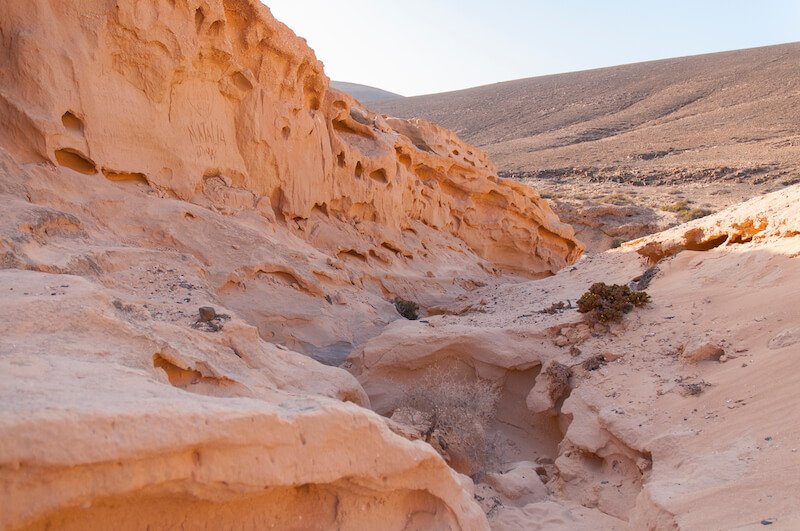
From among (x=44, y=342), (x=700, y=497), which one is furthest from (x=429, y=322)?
(x=44, y=342)

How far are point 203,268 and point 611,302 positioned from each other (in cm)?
539

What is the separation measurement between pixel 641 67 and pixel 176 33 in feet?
205

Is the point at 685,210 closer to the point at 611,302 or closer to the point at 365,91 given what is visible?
the point at 611,302

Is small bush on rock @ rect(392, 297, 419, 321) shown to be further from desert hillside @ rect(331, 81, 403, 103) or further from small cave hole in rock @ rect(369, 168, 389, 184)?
desert hillside @ rect(331, 81, 403, 103)

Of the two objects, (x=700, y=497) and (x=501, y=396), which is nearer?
(x=700, y=497)

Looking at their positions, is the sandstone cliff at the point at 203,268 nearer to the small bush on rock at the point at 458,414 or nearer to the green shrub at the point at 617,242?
the small bush on rock at the point at 458,414

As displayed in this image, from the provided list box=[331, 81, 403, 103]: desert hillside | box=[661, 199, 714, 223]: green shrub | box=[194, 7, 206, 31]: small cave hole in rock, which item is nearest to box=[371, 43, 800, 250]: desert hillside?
box=[661, 199, 714, 223]: green shrub

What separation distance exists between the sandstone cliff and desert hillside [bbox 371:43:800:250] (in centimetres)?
1476

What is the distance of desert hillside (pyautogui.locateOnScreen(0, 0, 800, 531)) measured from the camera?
2.78 m

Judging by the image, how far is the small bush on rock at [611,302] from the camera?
7.66 meters

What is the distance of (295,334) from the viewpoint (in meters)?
8.71

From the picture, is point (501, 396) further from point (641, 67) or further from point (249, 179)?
point (641, 67)

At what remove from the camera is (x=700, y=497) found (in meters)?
3.77

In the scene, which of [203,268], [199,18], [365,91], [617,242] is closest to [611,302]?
[203,268]
